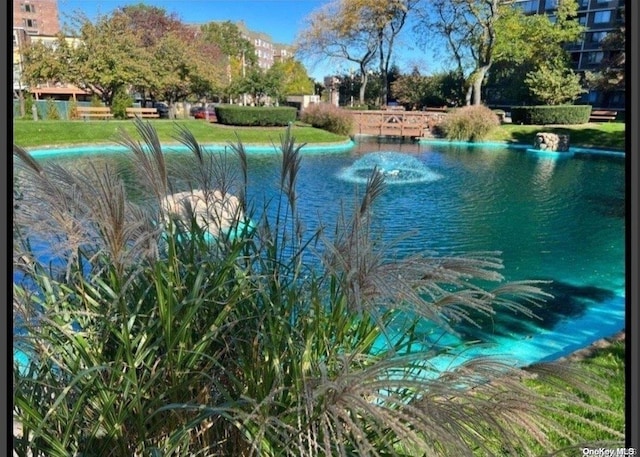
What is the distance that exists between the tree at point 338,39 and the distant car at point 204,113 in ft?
19.2

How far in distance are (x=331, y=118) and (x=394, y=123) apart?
9.38 feet

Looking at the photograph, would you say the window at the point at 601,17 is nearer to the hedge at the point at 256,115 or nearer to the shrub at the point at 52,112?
the hedge at the point at 256,115

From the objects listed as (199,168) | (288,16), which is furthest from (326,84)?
(199,168)

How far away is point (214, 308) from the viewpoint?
1.16 meters

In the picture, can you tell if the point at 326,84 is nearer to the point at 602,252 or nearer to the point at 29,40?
the point at 29,40

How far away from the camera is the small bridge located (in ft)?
57.8

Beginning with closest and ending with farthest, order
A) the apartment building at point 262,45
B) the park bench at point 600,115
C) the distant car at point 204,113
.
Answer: the park bench at point 600,115 < the distant car at point 204,113 < the apartment building at point 262,45

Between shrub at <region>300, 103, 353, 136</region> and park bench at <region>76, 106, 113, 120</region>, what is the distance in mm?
7209

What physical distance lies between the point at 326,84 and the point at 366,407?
28.8 meters

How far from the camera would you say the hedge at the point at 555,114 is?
717 inches

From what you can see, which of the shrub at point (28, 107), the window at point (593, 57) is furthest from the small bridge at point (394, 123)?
the window at point (593, 57)

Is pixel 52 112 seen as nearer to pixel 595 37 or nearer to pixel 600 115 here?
pixel 600 115

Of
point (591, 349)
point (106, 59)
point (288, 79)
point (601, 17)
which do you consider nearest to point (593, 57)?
point (601, 17)

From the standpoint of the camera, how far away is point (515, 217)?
7.30 m
